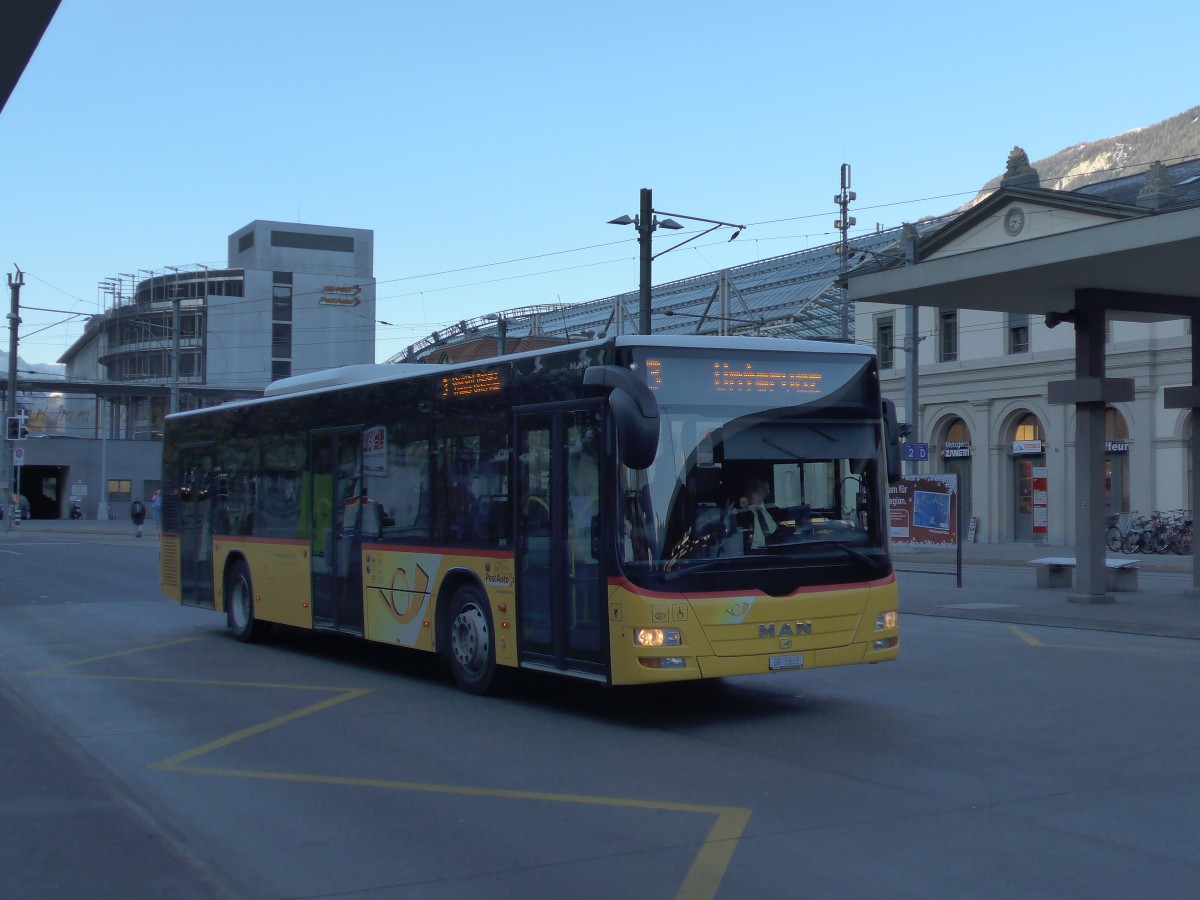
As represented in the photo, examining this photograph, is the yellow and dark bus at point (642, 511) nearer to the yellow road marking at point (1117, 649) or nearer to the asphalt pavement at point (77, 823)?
the asphalt pavement at point (77, 823)

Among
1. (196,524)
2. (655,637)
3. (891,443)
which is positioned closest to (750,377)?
(891,443)

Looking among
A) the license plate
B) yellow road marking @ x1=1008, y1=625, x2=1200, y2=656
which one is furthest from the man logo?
yellow road marking @ x1=1008, y1=625, x2=1200, y2=656

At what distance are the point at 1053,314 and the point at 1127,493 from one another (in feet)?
70.1

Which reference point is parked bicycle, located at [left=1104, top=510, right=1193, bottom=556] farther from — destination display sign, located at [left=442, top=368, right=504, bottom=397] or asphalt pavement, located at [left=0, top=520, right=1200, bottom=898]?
destination display sign, located at [left=442, top=368, right=504, bottom=397]

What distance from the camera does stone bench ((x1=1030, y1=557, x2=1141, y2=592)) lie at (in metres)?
21.3

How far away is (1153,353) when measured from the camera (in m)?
37.7

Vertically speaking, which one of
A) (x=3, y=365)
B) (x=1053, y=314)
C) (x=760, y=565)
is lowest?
(x=760, y=565)

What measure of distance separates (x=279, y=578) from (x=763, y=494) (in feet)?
21.9

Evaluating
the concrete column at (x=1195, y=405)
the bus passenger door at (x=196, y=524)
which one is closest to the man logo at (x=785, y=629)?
the bus passenger door at (x=196, y=524)

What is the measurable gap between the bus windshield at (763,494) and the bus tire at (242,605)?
7.33m

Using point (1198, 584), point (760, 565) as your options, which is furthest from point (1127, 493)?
point (760, 565)

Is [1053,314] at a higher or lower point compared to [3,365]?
lower

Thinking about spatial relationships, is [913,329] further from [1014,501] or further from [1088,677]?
[1088,677]

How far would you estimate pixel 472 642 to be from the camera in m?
10.9
